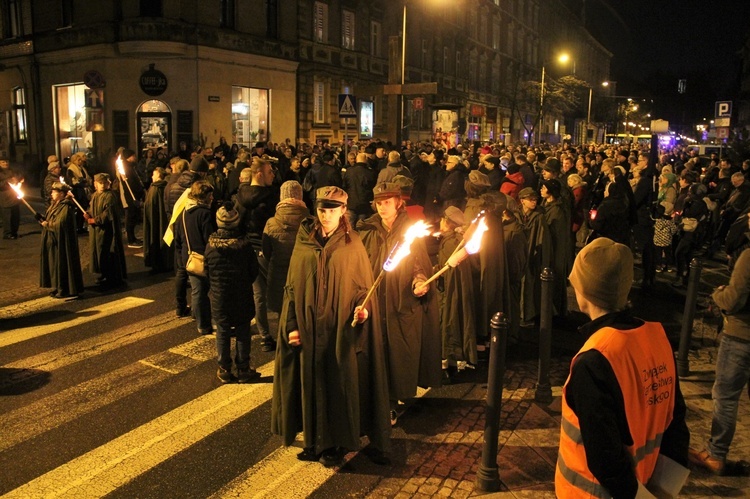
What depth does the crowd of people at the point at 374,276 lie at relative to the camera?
4.35 m

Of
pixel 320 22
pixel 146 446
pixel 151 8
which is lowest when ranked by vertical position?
pixel 146 446

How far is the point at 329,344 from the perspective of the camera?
4.48 metres

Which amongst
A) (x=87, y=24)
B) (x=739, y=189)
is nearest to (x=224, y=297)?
(x=739, y=189)

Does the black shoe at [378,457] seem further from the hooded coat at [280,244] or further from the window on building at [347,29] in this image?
the window on building at [347,29]

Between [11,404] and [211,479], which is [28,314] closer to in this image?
[11,404]

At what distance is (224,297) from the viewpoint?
603 cm

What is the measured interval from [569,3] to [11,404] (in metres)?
86.9

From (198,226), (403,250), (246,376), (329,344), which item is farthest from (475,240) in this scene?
(198,226)

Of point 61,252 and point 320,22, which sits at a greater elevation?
point 320,22

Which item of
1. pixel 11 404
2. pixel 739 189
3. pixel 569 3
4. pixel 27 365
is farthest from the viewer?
pixel 569 3

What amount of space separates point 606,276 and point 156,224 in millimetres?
9643

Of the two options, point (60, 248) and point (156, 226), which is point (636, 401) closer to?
point (60, 248)

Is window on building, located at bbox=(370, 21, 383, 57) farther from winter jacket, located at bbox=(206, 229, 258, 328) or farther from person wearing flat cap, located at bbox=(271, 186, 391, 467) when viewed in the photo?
person wearing flat cap, located at bbox=(271, 186, 391, 467)

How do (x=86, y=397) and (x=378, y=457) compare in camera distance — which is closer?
(x=378, y=457)
